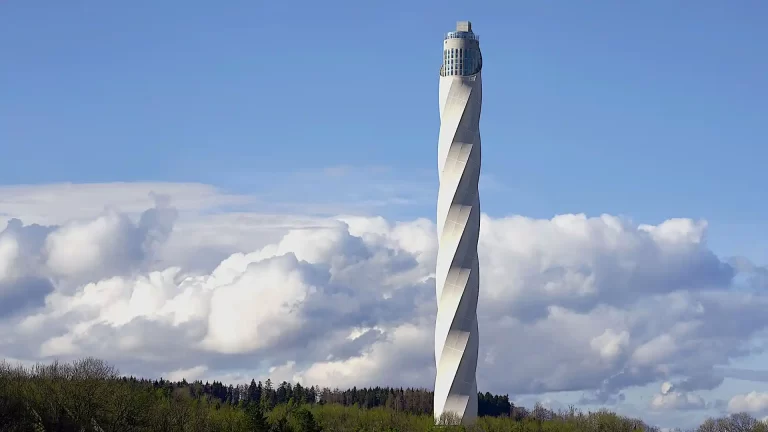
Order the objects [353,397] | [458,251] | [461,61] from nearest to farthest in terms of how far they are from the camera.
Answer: [458,251]
[461,61]
[353,397]

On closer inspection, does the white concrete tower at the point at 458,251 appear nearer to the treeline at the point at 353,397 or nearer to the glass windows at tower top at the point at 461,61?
the glass windows at tower top at the point at 461,61

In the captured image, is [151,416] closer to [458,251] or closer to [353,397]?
[458,251]

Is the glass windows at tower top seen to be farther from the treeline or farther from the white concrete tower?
the treeline

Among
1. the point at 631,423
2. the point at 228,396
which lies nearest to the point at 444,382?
the point at 631,423

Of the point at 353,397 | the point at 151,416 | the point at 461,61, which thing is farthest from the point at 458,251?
the point at 353,397

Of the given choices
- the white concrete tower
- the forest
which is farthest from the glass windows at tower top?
the forest

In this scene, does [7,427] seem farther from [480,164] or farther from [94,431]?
[480,164]

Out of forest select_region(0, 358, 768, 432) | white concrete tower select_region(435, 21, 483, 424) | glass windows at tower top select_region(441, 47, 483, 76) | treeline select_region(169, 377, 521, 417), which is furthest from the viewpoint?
treeline select_region(169, 377, 521, 417)

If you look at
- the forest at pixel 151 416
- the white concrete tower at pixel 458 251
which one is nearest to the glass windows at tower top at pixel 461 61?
the white concrete tower at pixel 458 251
